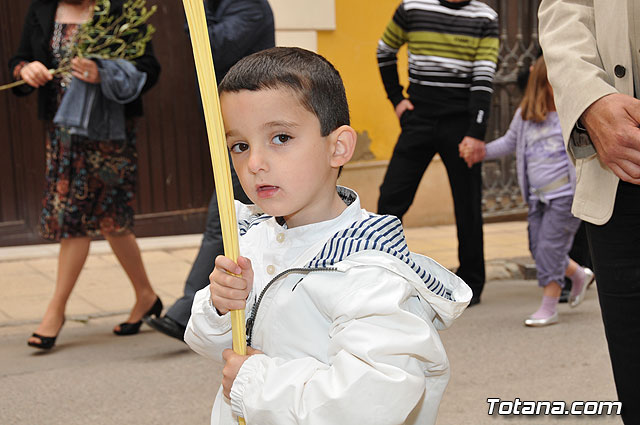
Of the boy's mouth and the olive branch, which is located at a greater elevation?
the olive branch

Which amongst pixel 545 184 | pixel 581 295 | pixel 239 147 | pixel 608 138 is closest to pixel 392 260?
pixel 239 147

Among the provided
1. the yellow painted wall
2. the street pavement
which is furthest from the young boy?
the yellow painted wall

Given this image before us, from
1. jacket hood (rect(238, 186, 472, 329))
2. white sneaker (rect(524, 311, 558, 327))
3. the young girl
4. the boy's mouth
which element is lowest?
white sneaker (rect(524, 311, 558, 327))

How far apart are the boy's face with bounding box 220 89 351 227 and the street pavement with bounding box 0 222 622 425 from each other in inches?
79.6

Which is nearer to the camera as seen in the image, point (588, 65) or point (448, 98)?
point (588, 65)

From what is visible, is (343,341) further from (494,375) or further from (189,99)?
(189,99)

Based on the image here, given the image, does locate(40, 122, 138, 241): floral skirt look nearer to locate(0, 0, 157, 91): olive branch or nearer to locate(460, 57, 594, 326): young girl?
locate(0, 0, 157, 91): olive branch

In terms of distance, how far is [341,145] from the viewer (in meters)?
1.90

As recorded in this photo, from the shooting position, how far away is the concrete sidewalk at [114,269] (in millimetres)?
5473

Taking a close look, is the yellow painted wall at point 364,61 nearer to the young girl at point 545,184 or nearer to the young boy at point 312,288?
the young girl at point 545,184

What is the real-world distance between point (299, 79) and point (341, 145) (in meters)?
0.18

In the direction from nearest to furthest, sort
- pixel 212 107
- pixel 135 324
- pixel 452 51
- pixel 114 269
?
1. pixel 212 107
2. pixel 135 324
3. pixel 452 51
4. pixel 114 269

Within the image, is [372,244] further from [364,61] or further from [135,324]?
[364,61]

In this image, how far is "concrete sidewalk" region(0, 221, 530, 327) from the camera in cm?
547
